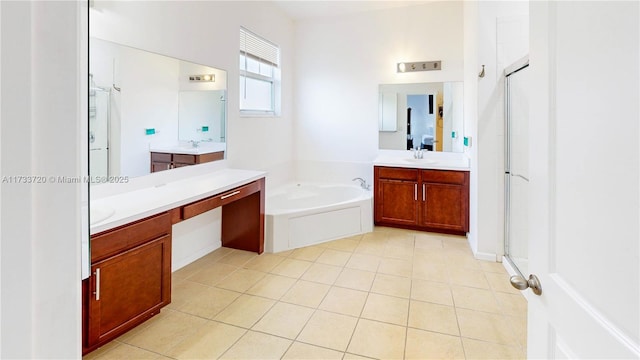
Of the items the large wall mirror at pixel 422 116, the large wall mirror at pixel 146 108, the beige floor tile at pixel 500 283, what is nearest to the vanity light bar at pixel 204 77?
the large wall mirror at pixel 146 108

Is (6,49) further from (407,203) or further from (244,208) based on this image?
(407,203)

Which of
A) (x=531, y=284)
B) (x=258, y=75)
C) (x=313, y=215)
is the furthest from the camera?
(x=258, y=75)

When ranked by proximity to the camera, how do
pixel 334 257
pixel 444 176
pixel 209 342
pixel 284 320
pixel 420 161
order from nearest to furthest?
1. pixel 209 342
2. pixel 284 320
3. pixel 334 257
4. pixel 444 176
5. pixel 420 161

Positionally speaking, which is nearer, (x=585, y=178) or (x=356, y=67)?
(x=585, y=178)

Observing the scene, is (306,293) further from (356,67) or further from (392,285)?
(356,67)

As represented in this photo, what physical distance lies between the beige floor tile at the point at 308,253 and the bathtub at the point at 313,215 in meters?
0.08

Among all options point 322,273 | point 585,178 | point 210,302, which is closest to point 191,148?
point 210,302

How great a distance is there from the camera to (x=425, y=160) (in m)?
4.49

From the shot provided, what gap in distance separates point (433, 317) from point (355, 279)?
0.75m

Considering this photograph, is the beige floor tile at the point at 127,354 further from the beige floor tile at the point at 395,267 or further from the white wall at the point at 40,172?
the beige floor tile at the point at 395,267

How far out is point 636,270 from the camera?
1.90 ft

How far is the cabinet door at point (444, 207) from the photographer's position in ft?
12.8

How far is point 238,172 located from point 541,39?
9.34 ft

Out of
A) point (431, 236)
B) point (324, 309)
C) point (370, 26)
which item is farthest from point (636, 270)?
point (370, 26)
